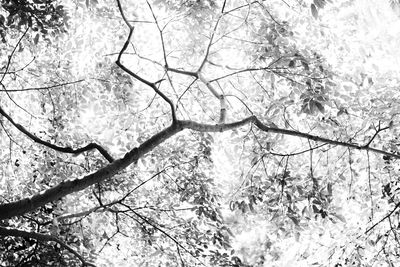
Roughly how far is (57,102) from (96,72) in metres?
0.58

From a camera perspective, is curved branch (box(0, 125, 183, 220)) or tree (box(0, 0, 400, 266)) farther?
tree (box(0, 0, 400, 266))

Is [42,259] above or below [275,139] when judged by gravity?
below

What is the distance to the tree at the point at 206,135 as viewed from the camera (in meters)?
3.32

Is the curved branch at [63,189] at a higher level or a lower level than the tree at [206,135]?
lower

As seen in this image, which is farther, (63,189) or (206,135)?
(206,135)

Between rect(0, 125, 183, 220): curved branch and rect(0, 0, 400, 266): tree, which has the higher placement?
rect(0, 0, 400, 266): tree

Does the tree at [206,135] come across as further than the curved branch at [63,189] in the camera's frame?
Yes

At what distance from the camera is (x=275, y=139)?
3.94 meters

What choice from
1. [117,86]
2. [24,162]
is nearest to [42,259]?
[24,162]

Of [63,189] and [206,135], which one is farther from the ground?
[206,135]

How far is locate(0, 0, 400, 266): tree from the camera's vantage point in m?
3.32

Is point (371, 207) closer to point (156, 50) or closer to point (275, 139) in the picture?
point (275, 139)

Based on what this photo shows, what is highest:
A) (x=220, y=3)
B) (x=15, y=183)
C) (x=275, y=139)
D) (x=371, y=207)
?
(x=220, y=3)

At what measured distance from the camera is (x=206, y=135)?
4.30m
